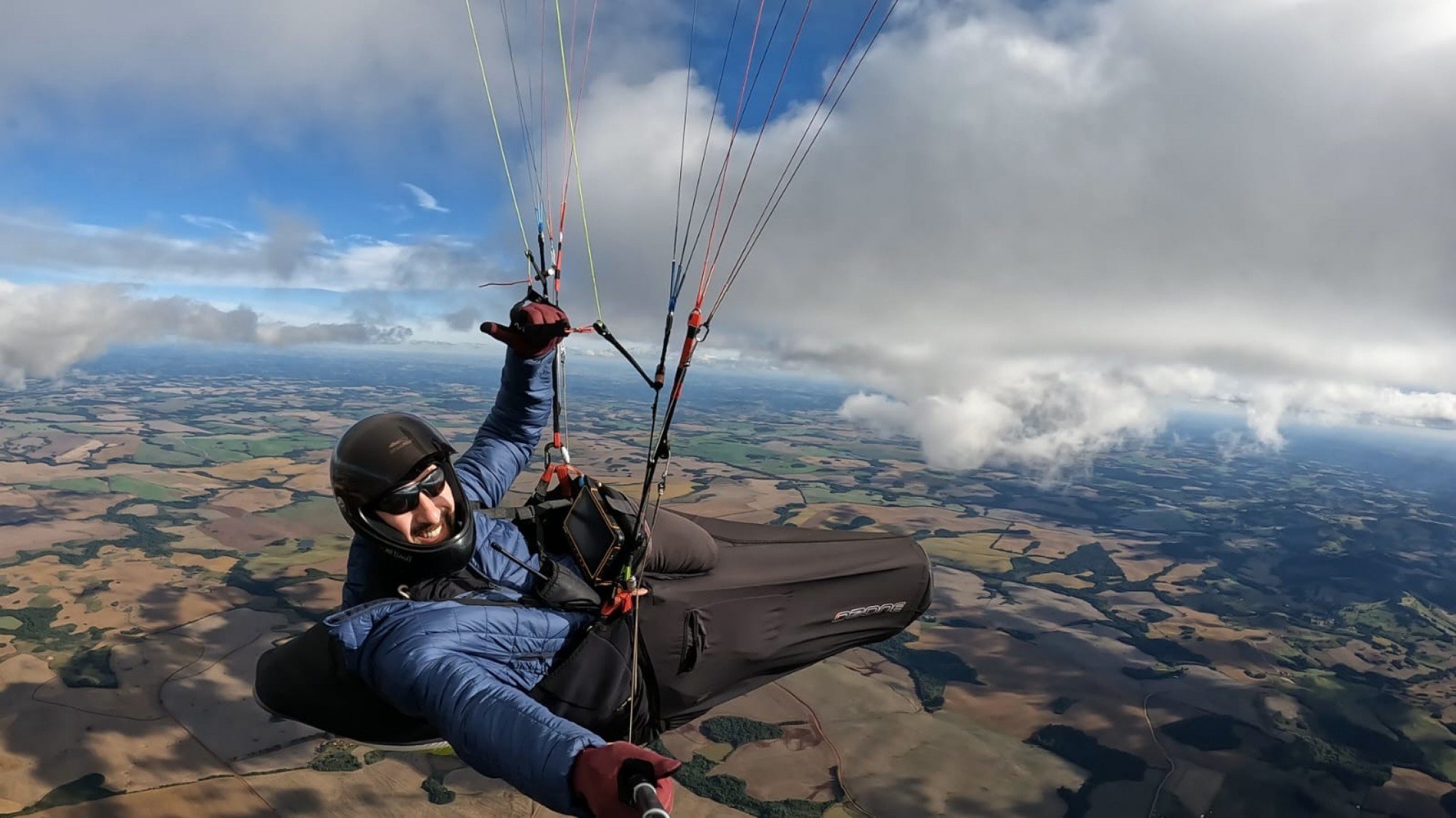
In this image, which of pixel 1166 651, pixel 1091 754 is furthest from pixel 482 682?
pixel 1166 651

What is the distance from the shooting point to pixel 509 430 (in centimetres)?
386

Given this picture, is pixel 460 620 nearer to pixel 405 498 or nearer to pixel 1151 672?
pixel 405 498

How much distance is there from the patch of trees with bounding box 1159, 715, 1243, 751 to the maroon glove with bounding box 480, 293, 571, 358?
43353 millimetres

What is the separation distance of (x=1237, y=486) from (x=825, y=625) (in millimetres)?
158070

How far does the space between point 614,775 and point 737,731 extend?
29.9 metres

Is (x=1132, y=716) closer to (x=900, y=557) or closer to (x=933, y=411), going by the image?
(x=900, y=557)

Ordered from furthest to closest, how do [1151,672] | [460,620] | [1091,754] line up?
[1151,672] < [1091,754] < [460,620]

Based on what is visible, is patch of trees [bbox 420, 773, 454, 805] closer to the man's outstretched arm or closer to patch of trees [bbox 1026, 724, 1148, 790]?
the man's outstretched arm

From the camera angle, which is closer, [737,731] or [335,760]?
[335,760]

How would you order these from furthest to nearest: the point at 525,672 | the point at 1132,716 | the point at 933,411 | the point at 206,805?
1. the point at 933,411
2. the point at 1132,716
3. the point at 206,805
4. the point at 525,672

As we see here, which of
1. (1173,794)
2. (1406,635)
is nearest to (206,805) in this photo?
(1173,794)

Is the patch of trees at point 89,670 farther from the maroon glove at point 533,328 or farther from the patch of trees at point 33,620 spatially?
the maroon glove at point 533,328

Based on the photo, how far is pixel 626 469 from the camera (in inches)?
2271

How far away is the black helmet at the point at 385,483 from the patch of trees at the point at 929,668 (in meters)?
34.2
